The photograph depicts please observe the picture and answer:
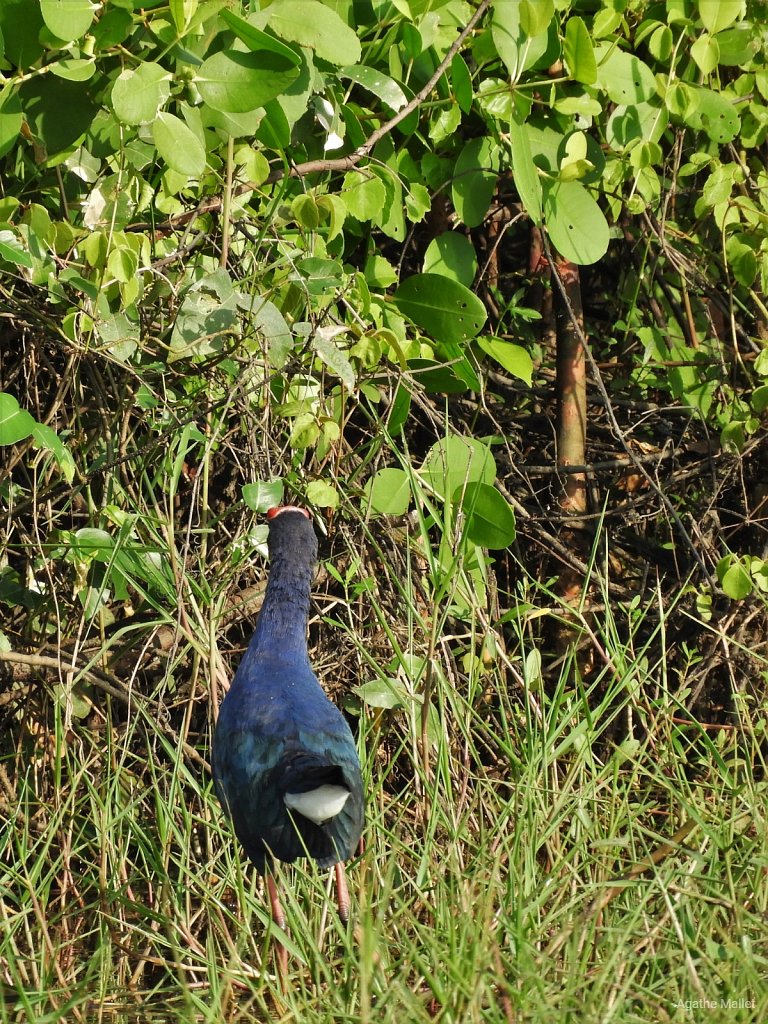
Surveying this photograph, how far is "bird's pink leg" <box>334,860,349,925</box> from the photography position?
91.5 inches

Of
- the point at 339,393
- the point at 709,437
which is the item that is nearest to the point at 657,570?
the point at 709,437

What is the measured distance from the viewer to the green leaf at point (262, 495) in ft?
7.88

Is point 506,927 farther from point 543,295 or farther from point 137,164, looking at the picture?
point 543,295

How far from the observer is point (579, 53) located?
2680 mm

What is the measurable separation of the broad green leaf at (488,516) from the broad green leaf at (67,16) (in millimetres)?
1201

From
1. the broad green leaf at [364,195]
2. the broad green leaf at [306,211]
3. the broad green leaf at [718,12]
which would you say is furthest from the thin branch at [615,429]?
the broad green leaf at [306,211]

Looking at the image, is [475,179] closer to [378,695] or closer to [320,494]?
[320,494]

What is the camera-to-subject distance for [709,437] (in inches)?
130

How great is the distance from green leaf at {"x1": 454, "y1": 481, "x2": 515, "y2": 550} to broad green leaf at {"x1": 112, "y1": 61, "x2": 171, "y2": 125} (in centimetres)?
103

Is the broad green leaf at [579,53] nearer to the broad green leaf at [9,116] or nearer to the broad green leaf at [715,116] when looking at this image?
the broad green leaf at [715,116]

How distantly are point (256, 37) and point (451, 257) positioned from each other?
1078mm

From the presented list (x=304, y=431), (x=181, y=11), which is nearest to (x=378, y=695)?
(x=304, y=431)

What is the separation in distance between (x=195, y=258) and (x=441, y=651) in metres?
1.08

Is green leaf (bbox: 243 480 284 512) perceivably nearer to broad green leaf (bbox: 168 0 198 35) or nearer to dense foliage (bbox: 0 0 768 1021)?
dense foliage (bbox: 0 0 768 1021)
